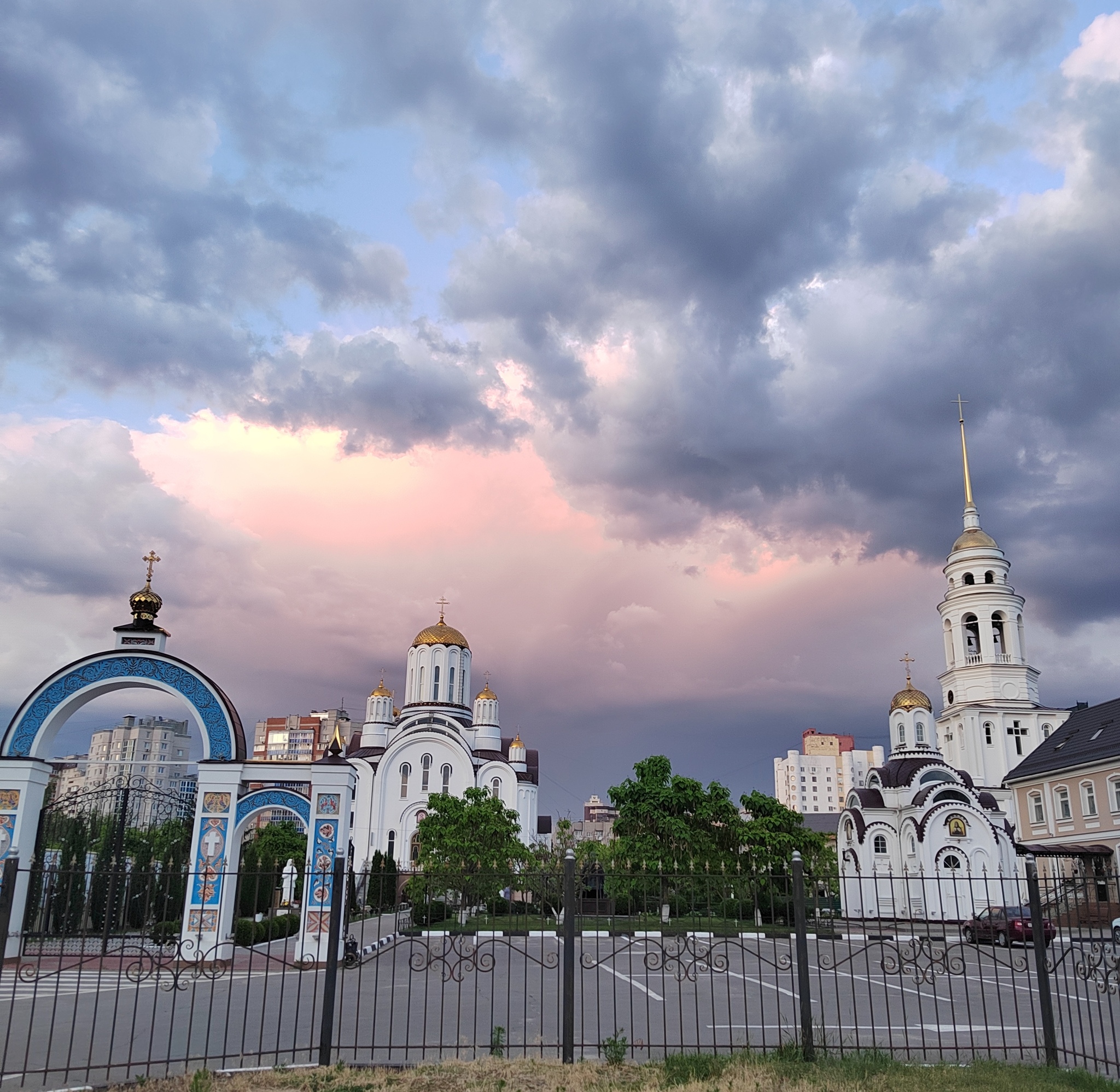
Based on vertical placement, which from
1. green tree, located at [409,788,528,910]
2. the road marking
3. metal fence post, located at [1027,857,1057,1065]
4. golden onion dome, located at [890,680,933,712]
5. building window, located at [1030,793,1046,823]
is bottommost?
the road marking

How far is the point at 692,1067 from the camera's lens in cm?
793

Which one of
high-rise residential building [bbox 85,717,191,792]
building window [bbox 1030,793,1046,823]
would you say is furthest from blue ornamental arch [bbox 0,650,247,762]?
high-rise residential building [bbox 85,717,191,792]

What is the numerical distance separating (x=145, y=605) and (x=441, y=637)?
37926mm

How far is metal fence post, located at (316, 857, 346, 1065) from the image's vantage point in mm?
8242

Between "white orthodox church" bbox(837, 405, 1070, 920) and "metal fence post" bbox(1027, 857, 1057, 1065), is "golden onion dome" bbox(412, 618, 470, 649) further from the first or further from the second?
"metal fence post" bbox(1027, 857, 1057, 1065)

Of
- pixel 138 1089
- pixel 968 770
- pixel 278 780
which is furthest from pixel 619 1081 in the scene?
pixel 968 770

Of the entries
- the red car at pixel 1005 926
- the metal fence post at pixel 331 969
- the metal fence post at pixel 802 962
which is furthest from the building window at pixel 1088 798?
the metal fence post at pixel 331 969

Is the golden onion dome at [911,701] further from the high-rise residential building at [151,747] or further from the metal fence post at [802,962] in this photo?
the high-rise residential building at [151,747]

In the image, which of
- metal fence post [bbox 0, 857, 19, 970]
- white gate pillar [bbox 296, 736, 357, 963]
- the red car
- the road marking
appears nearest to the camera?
metal fence post [bbox 0, 857, 19, 970]

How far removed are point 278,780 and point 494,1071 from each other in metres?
12.1

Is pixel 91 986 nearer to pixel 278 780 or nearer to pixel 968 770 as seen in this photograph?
pixel 278 780

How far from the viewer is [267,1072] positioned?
25.8ft

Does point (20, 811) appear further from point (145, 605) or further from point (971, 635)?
point (971, 635)

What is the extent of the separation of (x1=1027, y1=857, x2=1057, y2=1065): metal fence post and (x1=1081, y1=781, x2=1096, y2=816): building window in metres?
27.3
